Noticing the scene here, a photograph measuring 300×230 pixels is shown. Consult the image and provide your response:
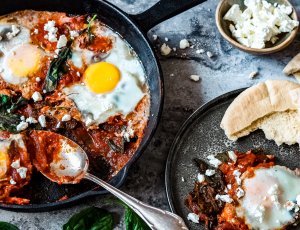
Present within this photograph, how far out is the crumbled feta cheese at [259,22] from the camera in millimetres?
4219

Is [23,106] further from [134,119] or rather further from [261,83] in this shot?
[261,83]

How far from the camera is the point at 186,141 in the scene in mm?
4082

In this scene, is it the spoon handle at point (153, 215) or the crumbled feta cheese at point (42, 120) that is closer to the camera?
the spoon handle at point (153, 215)

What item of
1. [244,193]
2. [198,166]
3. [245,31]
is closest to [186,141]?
[198,166]

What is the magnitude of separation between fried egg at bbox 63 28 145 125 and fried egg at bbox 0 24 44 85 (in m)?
0.23

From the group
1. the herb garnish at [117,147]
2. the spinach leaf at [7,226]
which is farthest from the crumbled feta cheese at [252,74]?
the spinach leaf at [7,226]

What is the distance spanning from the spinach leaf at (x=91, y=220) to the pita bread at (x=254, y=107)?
84 centimetres

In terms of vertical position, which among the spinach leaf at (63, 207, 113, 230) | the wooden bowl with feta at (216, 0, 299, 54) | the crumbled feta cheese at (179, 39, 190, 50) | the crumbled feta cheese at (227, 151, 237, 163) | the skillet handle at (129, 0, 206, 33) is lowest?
the spinach leaf at (63, 207, 113, 230)

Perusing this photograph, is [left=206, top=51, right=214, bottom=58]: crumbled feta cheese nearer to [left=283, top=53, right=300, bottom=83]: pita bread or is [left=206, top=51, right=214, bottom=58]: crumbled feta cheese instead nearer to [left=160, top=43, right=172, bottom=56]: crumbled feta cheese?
[left=160, top=43, right=172, bottom=56]: crumbled feta cheese

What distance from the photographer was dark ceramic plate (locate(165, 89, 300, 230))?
3992mm

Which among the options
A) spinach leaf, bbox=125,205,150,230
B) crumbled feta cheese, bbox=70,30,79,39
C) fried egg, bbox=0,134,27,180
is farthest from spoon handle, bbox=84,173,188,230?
crumbled feta cheese, bbox=70,30,79,39

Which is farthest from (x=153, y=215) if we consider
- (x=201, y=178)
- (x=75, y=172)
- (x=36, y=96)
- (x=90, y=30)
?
(x=90, y=30)

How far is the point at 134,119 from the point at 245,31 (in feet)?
2.85

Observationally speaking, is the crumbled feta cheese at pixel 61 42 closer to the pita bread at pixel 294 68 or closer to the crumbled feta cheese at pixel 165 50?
the crumbled feta cheese at pixel 165 50
